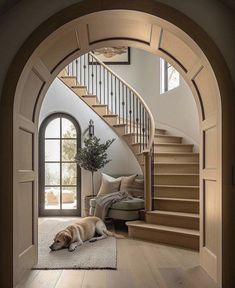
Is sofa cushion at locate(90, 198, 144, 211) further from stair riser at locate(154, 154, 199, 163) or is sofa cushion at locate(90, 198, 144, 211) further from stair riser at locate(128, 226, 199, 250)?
stair riser at locate(154, 154, 199, 163)

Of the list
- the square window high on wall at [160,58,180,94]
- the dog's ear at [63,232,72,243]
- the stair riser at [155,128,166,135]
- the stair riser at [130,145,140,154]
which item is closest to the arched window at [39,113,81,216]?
the stair riser at [130,145,140,154]

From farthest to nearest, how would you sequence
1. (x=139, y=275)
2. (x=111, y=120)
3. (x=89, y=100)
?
(x=89, y=100) < (x=111, y=120) < (x=139, y=275)

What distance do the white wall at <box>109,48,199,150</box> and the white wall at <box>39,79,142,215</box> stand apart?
117 cm

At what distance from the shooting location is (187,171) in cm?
602

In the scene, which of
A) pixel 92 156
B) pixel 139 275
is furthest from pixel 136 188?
pixel 139 275

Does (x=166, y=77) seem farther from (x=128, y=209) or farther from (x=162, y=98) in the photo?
(x=128, y=209)

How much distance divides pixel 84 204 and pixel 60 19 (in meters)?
4.96

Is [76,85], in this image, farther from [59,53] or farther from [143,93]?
[59,53]

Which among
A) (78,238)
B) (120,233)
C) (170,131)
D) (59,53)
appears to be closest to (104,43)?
(59,53)

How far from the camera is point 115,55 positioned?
8820 mm

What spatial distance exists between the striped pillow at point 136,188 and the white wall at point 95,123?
108cm

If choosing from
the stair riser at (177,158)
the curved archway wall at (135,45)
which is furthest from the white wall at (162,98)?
the curved archway wall at (135,45)

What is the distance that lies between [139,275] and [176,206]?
80.9 inches

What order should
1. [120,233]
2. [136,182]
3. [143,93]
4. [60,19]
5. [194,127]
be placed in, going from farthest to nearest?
1. [143,93]
2. [194,127]
3. [136,182]
4. [120,233]
5. [60,19]
